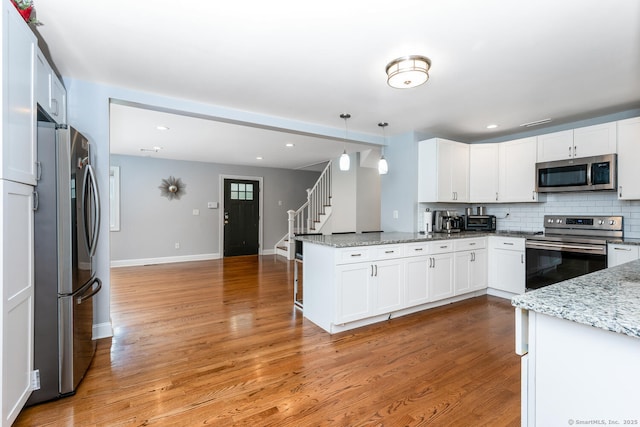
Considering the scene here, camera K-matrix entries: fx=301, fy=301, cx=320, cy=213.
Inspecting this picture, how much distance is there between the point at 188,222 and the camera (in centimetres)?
690

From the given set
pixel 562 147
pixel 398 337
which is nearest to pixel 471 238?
pixel 562 147

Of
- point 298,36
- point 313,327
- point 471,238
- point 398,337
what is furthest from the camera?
point 471,238

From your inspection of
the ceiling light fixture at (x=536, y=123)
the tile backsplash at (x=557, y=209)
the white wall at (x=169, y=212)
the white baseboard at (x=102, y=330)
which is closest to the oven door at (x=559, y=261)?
the tile backsplash at (x=557, y=209)

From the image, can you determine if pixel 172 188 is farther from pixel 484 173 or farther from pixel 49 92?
pixel 484 173

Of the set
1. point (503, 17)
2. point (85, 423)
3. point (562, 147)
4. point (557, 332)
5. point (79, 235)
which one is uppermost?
point (503, 17)

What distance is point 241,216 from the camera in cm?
755

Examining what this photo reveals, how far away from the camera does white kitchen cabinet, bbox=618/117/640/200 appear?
122 inches

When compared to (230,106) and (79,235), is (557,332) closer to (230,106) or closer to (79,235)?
(79,235)

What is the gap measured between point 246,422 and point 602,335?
168 cm

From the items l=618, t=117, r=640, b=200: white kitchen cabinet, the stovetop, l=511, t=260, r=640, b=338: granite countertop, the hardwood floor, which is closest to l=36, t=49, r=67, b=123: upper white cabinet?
the hardwood floor

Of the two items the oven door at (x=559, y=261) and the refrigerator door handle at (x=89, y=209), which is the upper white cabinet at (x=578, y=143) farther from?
the refrigerator door handle at (x=89, y=209)

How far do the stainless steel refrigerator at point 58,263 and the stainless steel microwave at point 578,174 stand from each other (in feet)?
15.6

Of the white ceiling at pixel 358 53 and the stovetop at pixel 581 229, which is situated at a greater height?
the white ceiling at pixel 358 53

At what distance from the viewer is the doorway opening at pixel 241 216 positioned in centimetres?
734
